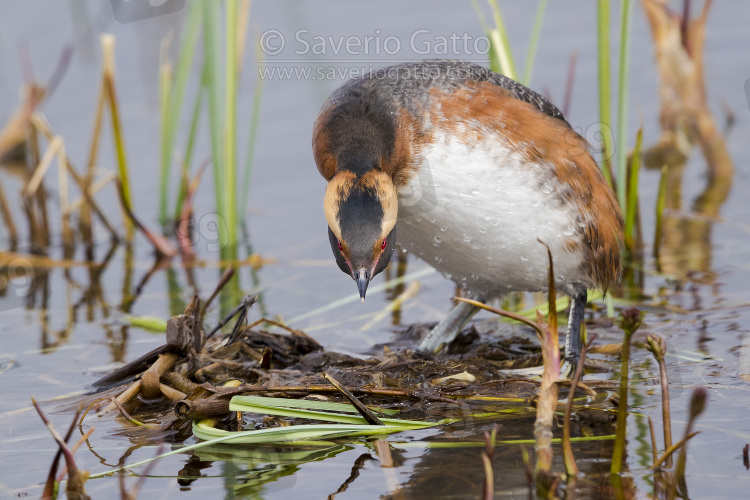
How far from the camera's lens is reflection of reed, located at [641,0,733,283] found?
8906mm

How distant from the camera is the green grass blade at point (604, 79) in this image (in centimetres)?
684

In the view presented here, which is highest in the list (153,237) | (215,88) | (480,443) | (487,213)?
(215,88)

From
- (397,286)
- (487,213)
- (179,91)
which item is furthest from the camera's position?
(179,91)

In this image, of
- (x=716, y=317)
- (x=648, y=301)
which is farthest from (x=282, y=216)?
(x=716, y=317)

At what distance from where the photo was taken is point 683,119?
31.8ft

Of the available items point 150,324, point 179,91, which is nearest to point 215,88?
point 179,91

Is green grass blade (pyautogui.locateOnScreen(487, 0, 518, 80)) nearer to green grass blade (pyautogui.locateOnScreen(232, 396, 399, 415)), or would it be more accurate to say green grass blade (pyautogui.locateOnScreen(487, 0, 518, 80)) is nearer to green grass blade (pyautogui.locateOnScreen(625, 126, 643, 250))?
green grass blade (pyautogui.locateOnScreen(625, 126, 643, 250))

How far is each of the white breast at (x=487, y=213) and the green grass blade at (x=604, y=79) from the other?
1.54 m

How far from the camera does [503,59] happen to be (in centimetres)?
704

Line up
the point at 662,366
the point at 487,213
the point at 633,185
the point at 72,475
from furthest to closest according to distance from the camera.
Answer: the point at 633,185 → the point at 487,213 → the point at 72,475 → the point at 662,366

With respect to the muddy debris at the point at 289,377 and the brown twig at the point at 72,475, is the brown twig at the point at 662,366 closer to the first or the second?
the muddy debris at the point at 289,377

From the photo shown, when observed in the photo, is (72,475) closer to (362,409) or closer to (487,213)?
(362,409)

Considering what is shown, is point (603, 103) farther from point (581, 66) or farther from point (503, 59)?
point (581, 66)

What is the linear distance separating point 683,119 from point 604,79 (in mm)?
2961
